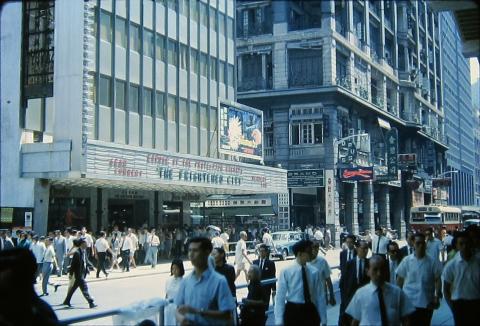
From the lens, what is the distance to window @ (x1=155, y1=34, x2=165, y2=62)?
35.3m

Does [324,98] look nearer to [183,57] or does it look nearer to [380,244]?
[183,57]

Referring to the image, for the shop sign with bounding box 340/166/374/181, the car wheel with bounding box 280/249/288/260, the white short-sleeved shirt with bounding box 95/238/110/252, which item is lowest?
the car wheel with bounding box 280/249/288/260

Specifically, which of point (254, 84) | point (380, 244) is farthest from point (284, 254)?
point (254, 84)

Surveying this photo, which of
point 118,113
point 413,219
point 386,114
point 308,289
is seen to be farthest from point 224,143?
point 308,289

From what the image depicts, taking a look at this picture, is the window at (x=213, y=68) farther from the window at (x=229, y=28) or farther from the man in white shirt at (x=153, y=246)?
the man in white shirt at (x=153, y=246)

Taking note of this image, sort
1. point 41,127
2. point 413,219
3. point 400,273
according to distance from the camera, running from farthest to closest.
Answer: point 413,219, point 41,127, point 400,273

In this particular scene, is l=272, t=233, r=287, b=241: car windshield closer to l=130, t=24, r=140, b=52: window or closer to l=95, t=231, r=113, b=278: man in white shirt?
l=130, t=24, r=140, b=52: window

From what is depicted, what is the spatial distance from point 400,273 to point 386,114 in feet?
171

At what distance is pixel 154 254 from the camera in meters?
29.7

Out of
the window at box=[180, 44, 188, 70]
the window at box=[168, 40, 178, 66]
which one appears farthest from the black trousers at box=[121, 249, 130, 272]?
the window at box=[180, 44, 188, 70]

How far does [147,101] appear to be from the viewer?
1347 inches

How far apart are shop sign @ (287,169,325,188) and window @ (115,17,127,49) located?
2041 cm

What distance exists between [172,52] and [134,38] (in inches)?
138

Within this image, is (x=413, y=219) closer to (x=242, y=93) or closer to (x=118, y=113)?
(x=242, y=93)
